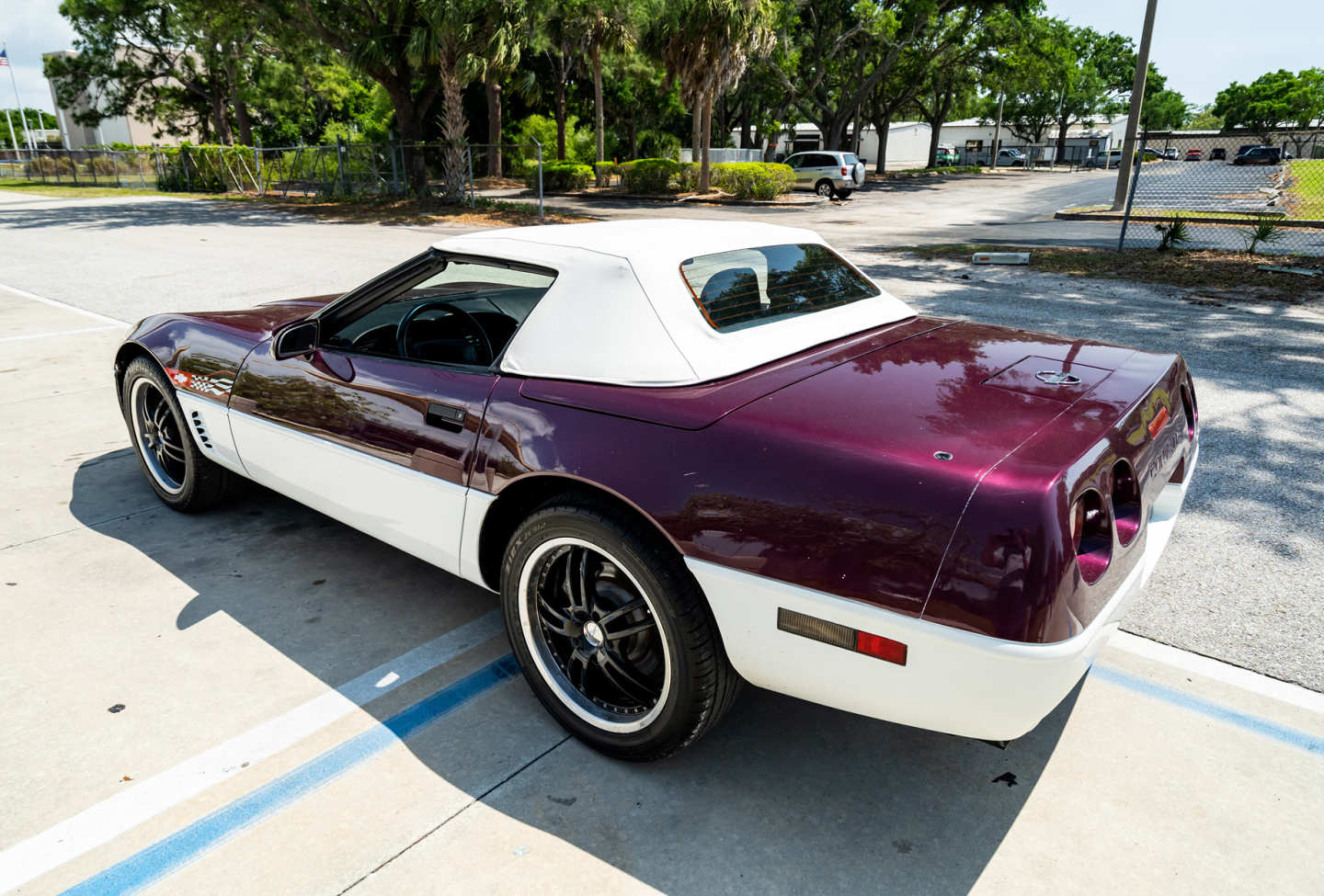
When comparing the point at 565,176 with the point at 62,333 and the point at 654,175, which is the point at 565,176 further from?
the point at 62,333

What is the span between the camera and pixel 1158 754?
2463 mm

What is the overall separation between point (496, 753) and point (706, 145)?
27.4 meters

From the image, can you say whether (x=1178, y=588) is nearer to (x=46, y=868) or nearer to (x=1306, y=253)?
(x=46, y=868)

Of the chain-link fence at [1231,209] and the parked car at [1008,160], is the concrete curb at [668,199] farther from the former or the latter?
the parked car at [1008,160]

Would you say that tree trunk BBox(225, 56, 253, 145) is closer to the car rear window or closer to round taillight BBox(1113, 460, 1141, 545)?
the car rear window

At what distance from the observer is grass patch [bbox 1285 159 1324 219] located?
20141 mm

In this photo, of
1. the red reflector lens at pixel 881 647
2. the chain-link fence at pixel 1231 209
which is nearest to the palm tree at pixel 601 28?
the chain-link fence at pixel 1231 209

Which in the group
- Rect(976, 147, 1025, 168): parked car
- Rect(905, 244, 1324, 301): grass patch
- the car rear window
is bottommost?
Rect(905, 244, 1324, 301): grass patch

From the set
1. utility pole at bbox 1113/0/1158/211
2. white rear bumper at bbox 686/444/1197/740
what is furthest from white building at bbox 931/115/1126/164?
white rear bumper at bbox 686/444/1197/740

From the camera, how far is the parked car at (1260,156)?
178ft

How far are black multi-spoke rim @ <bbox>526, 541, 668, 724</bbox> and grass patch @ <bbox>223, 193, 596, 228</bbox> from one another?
1763cm

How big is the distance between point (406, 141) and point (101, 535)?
75.8 ft

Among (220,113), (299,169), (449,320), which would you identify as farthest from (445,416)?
(220,113)

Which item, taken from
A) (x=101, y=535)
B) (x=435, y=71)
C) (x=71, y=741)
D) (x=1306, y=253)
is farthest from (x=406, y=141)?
(x=71, y=741)
